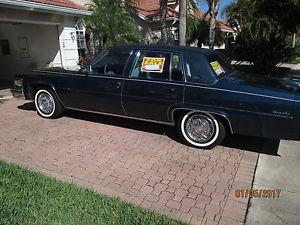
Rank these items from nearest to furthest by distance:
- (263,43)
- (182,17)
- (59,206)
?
1. (59,206)
2. (182,17)
3. (263,43)

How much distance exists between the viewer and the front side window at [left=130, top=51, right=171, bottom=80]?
5.24 metres

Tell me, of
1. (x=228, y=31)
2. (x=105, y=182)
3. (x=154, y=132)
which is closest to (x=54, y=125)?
(x=154, y=132)

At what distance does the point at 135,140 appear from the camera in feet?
18.0

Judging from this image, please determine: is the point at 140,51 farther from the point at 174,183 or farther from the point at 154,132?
the point at 174,183

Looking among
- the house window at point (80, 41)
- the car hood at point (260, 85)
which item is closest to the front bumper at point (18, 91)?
the car hood at point (260, 85)

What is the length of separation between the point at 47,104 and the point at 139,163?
3099mm

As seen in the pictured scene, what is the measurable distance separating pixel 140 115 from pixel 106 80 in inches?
35.1

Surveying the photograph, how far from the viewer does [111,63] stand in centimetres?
578

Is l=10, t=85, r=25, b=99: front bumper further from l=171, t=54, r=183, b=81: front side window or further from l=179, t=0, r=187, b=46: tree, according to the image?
l=179, t=0, r=187, b=46: tree

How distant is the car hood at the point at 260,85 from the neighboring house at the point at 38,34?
634 cm

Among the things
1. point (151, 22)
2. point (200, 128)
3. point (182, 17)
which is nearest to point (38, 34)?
point (182, 17)

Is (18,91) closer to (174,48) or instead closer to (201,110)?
(174,48)

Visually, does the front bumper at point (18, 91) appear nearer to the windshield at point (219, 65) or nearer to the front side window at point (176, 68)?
the front side window at point (176, 68)
